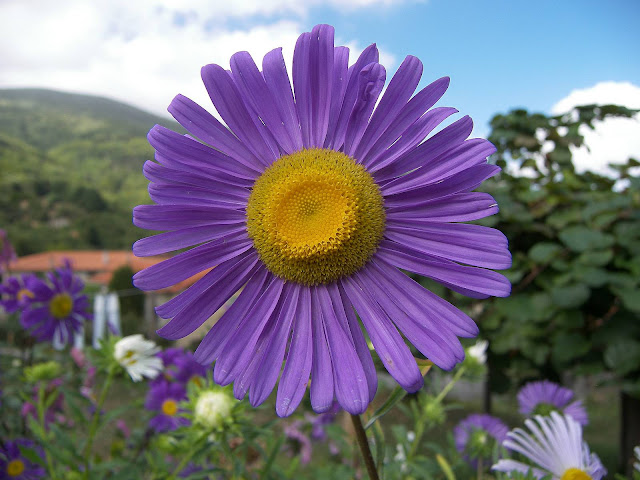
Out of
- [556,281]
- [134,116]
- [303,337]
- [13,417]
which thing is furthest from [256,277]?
[134,116]

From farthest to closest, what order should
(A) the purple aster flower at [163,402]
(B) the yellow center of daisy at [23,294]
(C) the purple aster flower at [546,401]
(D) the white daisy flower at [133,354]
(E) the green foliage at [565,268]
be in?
(E) the green foliage at [565,268]
(B) the yellow center of daisy at [23,294]
(A) the purple aster flower at [163,402]
(C) the purple aster flower at [546,401]
(D) the white daisy flower at [133,354]

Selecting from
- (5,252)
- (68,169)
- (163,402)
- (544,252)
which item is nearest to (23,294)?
(5,252)

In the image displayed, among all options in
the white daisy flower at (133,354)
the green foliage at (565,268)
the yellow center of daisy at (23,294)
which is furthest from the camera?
the green foliage at (565,268)

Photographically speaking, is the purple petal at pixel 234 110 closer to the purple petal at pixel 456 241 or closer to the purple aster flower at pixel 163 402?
the purple petal at pixel 456 241

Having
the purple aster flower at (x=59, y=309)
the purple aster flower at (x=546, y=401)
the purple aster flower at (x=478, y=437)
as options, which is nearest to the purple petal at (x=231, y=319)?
the purple aster flower at (x=478, y=437)

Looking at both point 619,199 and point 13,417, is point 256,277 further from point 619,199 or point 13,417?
point 619,199

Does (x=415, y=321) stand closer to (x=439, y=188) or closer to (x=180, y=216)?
(x=439, y=188)
